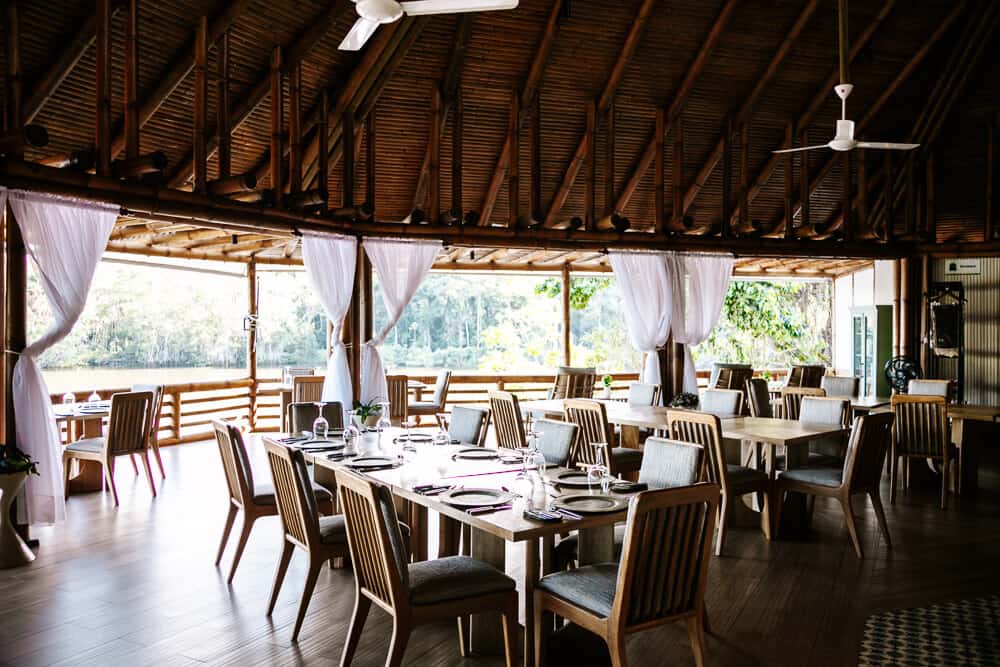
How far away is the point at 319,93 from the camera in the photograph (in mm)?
7867

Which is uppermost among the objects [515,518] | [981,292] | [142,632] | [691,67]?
[691,67]

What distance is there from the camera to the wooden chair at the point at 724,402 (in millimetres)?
7012

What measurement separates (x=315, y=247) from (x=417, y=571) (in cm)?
532

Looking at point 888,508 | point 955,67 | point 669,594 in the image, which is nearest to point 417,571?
point 669,594

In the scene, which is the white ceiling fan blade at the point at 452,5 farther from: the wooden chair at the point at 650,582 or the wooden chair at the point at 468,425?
the wooden chair at the point at 468,425

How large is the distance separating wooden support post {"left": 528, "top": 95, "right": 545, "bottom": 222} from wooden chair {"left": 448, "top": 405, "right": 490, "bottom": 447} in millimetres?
3717

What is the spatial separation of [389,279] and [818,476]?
→ 5009 millimetres

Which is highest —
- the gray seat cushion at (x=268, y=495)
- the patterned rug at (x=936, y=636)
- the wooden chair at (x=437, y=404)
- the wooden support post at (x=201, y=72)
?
the wooden support post at (x=201, y=72)

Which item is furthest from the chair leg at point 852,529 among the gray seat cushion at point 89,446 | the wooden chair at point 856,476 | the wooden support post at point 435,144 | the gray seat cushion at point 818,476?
the gray seat cushion at point 89,446

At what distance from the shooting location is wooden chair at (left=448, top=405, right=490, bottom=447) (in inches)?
232

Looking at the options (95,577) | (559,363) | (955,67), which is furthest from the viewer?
(559,363)

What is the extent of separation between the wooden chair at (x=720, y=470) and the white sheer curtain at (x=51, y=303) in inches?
178

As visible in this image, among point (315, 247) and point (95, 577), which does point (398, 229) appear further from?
point (95, 577)

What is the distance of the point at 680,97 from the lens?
30.1ft
